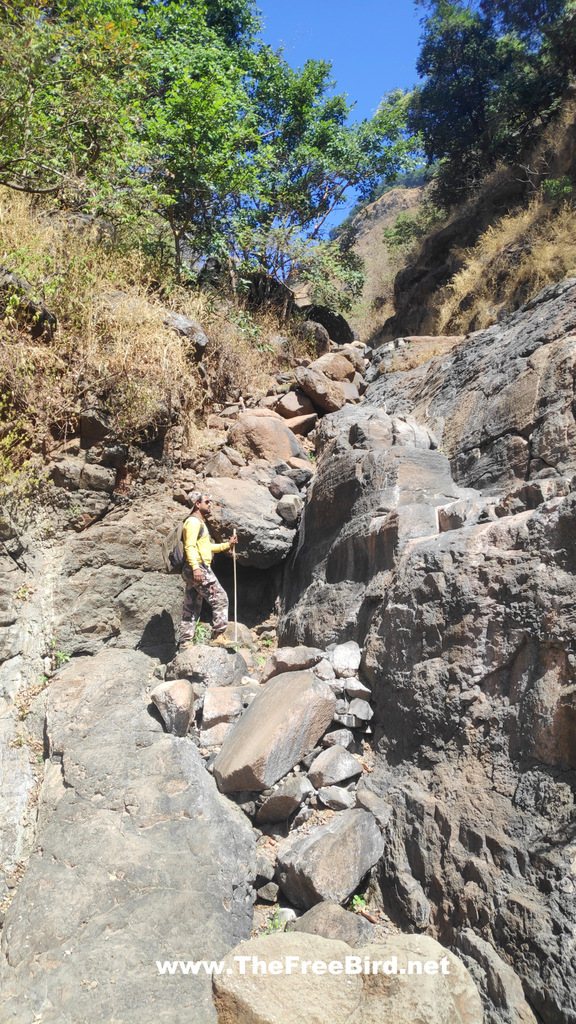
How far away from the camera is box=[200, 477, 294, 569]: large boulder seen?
21.7 ft

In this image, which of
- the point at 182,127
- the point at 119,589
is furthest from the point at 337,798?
the point at 182,127

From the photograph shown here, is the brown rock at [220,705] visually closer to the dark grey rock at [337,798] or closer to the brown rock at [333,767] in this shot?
the brown rock at [333,767]

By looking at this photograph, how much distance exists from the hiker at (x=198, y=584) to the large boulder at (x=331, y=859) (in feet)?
8.12

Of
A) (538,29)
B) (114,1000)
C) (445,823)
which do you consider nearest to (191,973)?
(114,1000)

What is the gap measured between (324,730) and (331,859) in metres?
0.91

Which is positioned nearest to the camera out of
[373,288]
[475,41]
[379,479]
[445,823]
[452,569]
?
[445,823]

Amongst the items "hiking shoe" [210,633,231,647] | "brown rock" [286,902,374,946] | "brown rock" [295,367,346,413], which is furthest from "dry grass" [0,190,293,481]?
"brown rock" [286,902,374,946]

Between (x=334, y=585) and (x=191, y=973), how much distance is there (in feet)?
10.1

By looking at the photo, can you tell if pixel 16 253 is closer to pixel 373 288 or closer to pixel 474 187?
pixel 474 187

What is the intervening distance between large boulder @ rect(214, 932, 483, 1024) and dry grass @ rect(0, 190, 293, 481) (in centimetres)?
468

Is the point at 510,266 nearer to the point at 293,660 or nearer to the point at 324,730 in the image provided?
the point at 293,660

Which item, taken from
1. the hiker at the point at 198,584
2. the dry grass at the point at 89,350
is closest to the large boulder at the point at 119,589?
the hiker at the point at 198,584

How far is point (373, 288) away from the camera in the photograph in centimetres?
1848

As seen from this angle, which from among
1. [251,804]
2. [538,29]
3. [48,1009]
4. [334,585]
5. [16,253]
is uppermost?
[538,29]
